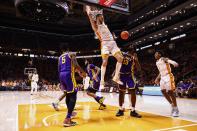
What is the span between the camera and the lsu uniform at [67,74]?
5.40 metres

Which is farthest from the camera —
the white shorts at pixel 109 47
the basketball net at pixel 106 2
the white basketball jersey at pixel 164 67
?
the white basketball jersey at pixel 164 67

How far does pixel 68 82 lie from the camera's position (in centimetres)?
540

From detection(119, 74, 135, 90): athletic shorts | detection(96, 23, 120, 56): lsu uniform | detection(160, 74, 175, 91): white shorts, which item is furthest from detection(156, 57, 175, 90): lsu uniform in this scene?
detection(96, 23, 120, 56): lsu uniform

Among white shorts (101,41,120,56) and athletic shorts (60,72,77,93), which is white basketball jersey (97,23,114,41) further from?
athletic shorts (60,72,77,93)

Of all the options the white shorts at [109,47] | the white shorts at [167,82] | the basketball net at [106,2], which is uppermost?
the basketball net at [106,2]

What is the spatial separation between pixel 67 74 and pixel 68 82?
21 centimetres

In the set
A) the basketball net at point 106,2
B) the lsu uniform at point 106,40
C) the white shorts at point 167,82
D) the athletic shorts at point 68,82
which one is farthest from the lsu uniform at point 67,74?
the white shorts at point 167,82

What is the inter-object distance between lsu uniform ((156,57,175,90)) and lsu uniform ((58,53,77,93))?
2769mm

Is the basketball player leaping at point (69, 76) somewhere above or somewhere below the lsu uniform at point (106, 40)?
below

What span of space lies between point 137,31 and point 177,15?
6594mm

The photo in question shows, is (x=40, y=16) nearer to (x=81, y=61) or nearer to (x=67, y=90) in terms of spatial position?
(x=67, y=90)

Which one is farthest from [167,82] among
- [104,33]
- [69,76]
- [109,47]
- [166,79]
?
[69,76]

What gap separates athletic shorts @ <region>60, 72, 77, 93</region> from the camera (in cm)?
538

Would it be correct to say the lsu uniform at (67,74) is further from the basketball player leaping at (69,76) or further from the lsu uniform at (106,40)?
the lsu uniform at (106,40)
